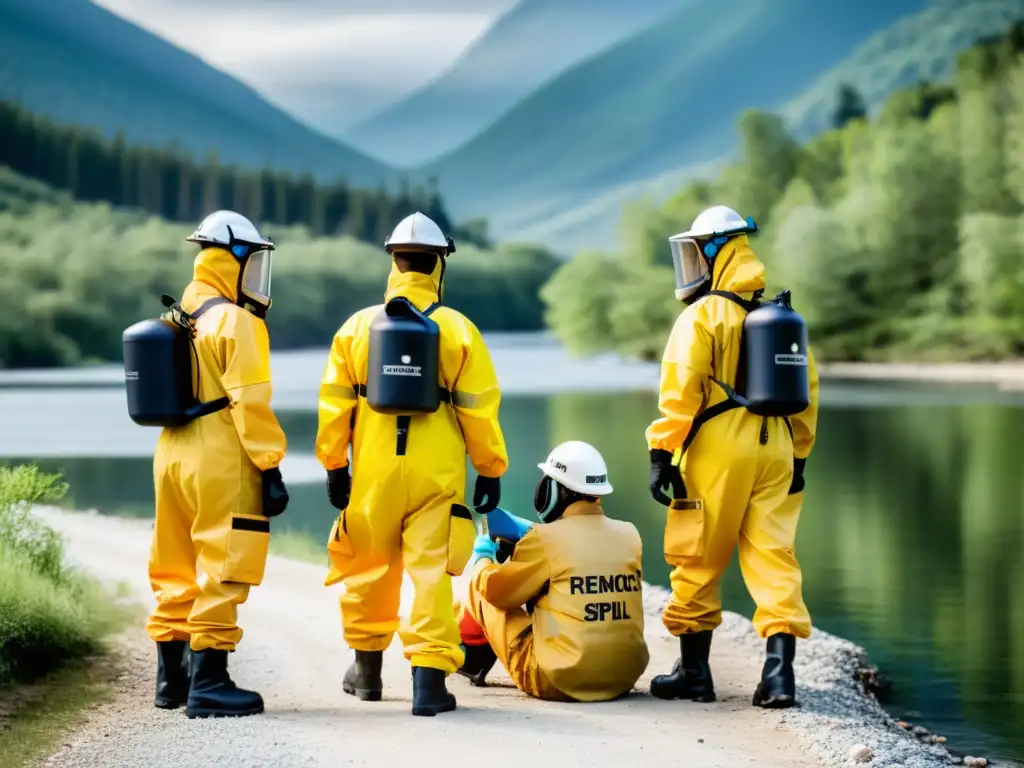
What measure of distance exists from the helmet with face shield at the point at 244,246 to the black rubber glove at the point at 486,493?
127cm

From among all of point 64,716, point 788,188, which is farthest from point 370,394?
point 788,188

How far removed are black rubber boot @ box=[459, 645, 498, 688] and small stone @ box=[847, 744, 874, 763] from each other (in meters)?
1.93

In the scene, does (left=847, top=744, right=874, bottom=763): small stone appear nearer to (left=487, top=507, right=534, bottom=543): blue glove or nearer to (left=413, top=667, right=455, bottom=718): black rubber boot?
(left=413, top=667, right=455, bottom=718): black rubber boot

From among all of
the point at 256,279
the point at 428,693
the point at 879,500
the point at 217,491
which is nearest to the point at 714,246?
the point at 256,279

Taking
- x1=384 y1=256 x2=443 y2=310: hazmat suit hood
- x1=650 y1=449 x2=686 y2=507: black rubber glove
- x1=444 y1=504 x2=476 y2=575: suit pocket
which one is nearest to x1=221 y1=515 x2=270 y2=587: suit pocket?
x1=444 y1=504 x2=476 y2=575: suit pocket

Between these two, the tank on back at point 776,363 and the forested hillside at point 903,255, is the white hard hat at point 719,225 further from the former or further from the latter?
the forested hillside at point 903,255

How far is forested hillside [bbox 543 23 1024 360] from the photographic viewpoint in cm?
5169

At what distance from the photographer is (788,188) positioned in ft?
219

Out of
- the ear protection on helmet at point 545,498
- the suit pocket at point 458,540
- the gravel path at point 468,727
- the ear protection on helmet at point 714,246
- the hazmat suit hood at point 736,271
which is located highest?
the ear protection on helmet at point 714,246

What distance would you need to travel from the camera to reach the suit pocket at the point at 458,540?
646cm

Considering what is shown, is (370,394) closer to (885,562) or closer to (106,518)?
(885,562)

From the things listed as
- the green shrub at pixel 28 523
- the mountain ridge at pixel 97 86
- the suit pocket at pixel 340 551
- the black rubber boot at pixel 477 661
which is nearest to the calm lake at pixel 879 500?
the black rubber boot at pixel 477 661

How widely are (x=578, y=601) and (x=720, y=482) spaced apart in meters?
0.87

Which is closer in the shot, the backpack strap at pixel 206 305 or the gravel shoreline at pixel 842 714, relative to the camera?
the gravel shoreline at pixel 842 714
